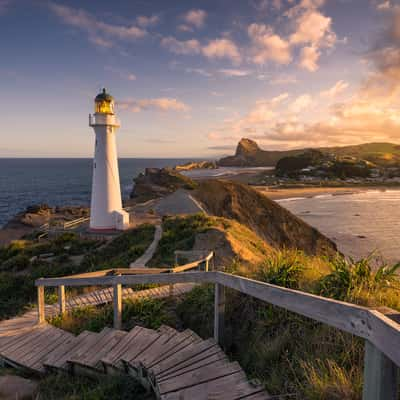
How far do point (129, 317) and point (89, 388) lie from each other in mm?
2009

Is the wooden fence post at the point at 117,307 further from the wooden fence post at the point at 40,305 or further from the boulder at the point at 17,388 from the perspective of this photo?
the wooden fence post at the point at 40,305

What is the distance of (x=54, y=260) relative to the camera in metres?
16.8

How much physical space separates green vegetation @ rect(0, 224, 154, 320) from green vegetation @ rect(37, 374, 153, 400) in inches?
267

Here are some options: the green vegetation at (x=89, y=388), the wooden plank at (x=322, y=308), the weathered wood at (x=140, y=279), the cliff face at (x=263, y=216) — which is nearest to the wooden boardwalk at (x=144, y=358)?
the green vegetation at (x=89, y=388)

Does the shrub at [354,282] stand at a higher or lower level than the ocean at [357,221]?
higher

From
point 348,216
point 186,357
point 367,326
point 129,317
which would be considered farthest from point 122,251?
point 348,216

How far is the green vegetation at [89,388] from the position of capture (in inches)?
148

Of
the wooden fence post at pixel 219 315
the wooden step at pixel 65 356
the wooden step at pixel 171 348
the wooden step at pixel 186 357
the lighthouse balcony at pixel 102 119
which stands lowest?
the wooden step at pixel 65 356

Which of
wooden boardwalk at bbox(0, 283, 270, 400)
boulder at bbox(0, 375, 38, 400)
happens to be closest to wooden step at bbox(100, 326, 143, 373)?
wooden boardwalk at bbox(0, 283, 270, 400)

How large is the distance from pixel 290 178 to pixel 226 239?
96.1m

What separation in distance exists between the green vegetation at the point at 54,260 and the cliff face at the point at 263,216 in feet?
28.6

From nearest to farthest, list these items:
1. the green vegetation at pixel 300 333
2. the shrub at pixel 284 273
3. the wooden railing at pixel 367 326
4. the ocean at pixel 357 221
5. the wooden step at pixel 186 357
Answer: the wooden railing at pixel 367 326, the green vegetation at pixel 300 333, the wooden step at pixel 186 357, the shrub at pixel 284 273, the ocean at pixel 357 221

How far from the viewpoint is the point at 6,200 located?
2813 inches

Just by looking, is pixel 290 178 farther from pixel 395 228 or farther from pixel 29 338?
pixel 29 338
